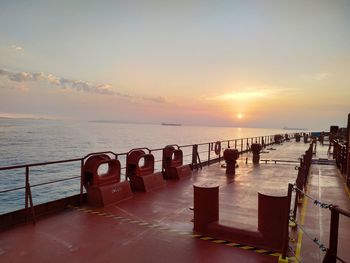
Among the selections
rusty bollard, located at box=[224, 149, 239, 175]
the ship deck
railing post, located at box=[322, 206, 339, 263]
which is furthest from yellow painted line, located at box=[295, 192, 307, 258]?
rusty bollard, located at box=[224, 149, 239, 175]

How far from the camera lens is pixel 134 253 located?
4945mm

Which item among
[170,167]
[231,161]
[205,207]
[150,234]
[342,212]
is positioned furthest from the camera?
[231,161]

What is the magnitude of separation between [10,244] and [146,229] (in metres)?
2.54

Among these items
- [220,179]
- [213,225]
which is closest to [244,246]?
[213,225]

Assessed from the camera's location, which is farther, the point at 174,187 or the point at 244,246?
the point at 174,187

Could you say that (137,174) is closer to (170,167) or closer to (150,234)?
(170,167)

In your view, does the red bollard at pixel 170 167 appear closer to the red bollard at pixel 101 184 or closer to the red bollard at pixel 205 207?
the red bollard at pixel 101 184

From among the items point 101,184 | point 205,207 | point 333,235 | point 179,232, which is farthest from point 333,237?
point 101,184

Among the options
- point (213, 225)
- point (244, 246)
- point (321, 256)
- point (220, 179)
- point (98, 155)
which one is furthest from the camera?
point (220, 179)

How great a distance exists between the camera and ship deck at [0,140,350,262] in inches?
191

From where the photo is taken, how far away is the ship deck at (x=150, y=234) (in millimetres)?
4852

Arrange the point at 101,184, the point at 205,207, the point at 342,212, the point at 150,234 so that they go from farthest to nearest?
the point at 101,184, the point at 205,207, the point at 150,234, the point at 342,212

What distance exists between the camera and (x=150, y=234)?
19.1ft

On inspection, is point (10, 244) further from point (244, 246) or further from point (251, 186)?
point (251, 186)
